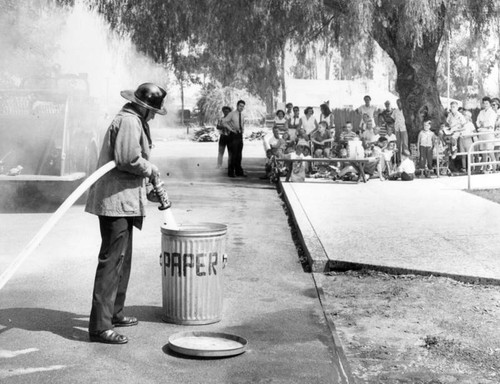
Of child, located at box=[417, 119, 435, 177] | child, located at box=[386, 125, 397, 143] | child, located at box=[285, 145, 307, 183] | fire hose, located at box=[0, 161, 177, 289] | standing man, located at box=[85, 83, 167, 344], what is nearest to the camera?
fire hose, located at box=[0, 161, 177, 289]

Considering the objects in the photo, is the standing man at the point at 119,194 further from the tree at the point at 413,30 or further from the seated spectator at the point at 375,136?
the seated spectator at the point at 375,136

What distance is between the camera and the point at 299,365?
507cm

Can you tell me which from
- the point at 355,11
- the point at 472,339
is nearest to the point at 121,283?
the point at 472,339

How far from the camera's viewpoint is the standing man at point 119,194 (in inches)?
219

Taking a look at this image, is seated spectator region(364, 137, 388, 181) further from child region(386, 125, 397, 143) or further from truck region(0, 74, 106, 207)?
truck region(0, 74, 106, 207)

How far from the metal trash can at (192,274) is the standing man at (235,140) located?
1378 cm

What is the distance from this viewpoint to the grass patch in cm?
1414

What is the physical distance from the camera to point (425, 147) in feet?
62.5

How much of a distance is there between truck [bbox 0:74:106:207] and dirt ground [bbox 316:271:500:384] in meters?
6.09

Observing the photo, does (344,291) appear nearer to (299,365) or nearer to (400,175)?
(299,365)

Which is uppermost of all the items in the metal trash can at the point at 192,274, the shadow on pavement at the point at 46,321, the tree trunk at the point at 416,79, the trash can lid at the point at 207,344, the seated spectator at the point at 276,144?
the tree trunk at the point at 416,79

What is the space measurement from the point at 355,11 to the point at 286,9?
1.69 m

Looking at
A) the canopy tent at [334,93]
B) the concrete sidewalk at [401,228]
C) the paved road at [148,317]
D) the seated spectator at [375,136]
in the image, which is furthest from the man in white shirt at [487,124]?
the canopy tent at [334,93]

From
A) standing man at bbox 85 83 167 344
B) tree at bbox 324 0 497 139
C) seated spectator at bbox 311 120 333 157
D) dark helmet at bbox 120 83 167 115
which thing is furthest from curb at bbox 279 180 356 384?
seated spectator at bbox 311 120 333 157
